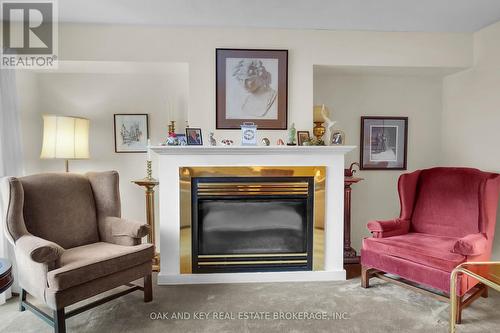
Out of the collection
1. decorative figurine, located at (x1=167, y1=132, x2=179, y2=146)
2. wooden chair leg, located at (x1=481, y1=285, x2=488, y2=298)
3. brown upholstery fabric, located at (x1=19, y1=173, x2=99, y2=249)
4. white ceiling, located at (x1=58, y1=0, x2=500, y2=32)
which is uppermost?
white ceiling, located at (x1=58, y1=0, x2=500, y2=32)

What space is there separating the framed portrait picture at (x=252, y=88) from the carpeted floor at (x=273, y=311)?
157 centimetres

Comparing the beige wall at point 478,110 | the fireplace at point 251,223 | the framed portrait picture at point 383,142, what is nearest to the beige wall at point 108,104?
the fireplace at point 251,223

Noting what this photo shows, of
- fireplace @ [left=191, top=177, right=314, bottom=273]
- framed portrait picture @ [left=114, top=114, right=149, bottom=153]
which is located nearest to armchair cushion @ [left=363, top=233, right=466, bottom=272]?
fireplace @ [left=191, top=177, right=314, bottom=273]

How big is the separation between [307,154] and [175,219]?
54.9 inches

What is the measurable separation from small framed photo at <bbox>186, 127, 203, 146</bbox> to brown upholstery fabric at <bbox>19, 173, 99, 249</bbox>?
0.99 meters

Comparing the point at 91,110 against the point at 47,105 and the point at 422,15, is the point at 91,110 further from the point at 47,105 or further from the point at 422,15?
the point at 422,15

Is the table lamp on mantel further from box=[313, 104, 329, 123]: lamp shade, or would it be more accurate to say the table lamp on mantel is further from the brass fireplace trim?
box=[313, 104, 329, 123]: lamp shade

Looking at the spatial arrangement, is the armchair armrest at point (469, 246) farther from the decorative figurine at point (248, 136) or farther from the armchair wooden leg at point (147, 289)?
the armchair wooden leg at point (147, 289)

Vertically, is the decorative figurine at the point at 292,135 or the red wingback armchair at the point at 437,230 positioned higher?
the decorative figurine at the point at 292,135

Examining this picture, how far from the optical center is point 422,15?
106 inches

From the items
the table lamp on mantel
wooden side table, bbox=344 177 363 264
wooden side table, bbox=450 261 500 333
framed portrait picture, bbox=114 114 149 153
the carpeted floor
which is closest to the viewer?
wooden side table, bbox=450 261 500 333

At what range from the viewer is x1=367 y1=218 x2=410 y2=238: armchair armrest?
2.72m

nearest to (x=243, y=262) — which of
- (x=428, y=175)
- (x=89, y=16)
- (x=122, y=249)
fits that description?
(x=122, y=249)

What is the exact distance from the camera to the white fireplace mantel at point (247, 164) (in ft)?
9.11
